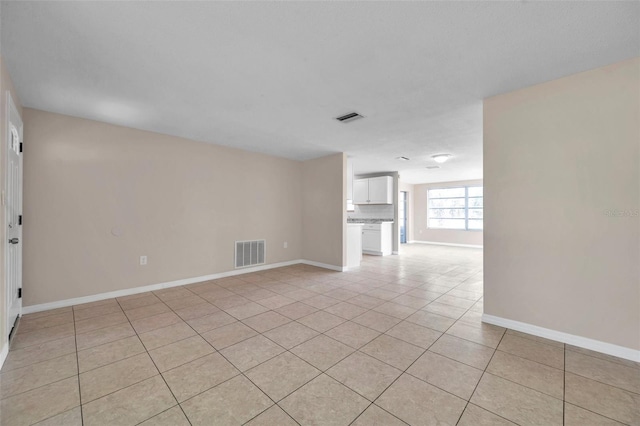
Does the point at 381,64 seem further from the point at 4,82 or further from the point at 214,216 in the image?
the point at 214,216

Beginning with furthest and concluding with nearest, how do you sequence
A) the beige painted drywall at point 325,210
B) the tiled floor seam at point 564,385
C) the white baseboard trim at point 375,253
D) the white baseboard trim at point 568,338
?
the white baseboard trim at point 375,253 < the beige painted drywall at point 325,210 < the white baseboard trim at point 568,338 < the tiled floor seam at point 564,385

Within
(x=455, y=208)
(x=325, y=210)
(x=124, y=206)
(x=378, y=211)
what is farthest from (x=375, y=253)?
(x=124, y=206)

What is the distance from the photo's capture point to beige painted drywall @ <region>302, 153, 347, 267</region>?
5387mm

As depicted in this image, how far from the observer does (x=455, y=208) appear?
967 cm

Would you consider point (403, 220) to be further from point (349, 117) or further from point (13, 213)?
point (13, 213)

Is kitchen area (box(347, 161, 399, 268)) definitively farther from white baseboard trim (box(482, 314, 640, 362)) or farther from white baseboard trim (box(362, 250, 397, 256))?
white baseboard trim (box(482, 314, 640, 362))

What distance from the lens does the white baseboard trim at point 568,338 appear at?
213 cm

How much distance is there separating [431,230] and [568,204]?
8.12m

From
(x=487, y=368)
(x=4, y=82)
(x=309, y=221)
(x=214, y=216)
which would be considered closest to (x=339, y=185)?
(x=309, y=221)

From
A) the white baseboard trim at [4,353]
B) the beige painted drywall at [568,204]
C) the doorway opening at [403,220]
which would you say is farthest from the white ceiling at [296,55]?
the doorway opening at [403,220]

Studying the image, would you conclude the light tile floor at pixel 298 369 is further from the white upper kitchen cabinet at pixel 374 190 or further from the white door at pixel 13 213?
the white upper kitchen cabinet at pixel 374 190

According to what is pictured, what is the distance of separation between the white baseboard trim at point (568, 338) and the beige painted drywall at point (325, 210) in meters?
2.99

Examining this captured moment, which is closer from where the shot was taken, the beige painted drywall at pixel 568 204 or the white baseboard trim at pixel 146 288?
the beige painted drywall at pixel 568 204

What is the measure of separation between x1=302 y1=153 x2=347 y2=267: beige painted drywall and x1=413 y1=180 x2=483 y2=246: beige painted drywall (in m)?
6.10
